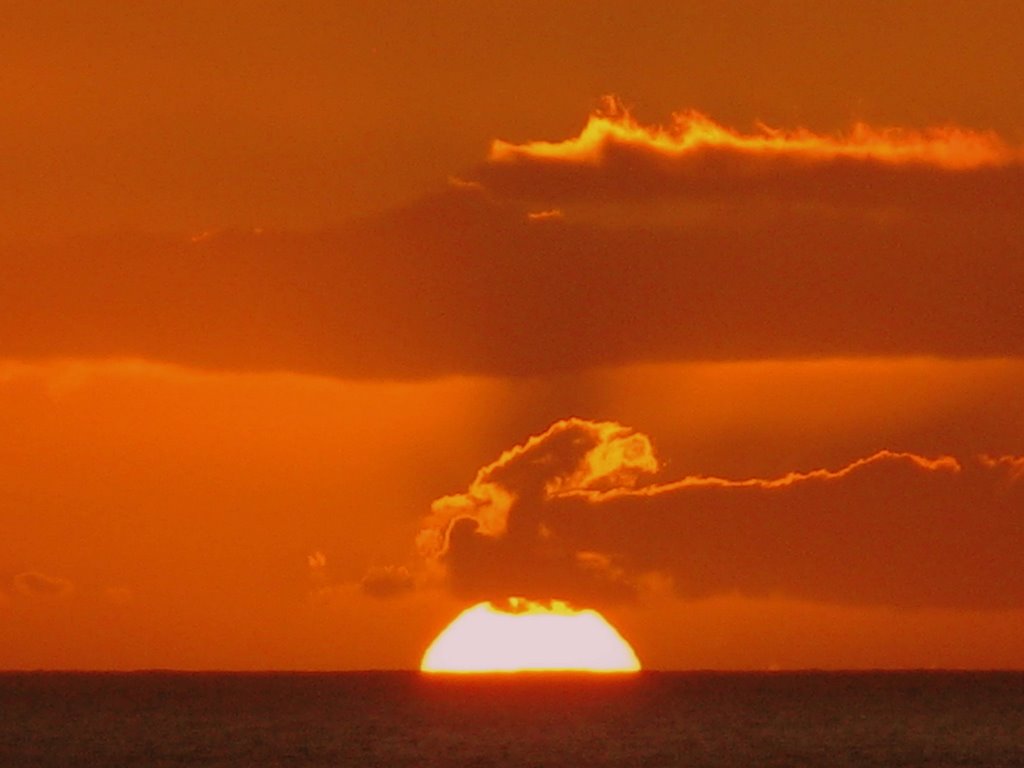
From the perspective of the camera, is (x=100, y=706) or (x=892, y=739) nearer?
(x=892, y=739)

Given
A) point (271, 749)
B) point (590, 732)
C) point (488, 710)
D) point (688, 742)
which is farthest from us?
point (488, 710)

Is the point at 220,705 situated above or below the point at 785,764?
above

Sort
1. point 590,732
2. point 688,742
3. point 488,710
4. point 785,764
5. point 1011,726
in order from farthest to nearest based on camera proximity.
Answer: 1. point 488,710
2. point 1011,726
3. point 590,732
4. point 688,742
5. point 785,764

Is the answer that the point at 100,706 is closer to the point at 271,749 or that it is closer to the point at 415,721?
the point at 415,721

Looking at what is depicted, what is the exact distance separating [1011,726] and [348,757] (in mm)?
62493

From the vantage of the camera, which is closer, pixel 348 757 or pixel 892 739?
pixel 348 757

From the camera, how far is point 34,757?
12169 centimetres

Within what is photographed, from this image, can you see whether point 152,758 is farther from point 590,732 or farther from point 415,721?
point 415,721

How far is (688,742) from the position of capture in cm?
Answer: 13825

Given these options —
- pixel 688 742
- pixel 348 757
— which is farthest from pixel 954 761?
pixel 348 757

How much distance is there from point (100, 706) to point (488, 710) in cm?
3171

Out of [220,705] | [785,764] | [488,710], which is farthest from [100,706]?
[785,764]

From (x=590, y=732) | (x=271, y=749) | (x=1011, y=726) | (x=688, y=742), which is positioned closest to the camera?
(x=271, y=749)

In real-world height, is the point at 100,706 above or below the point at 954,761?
above
